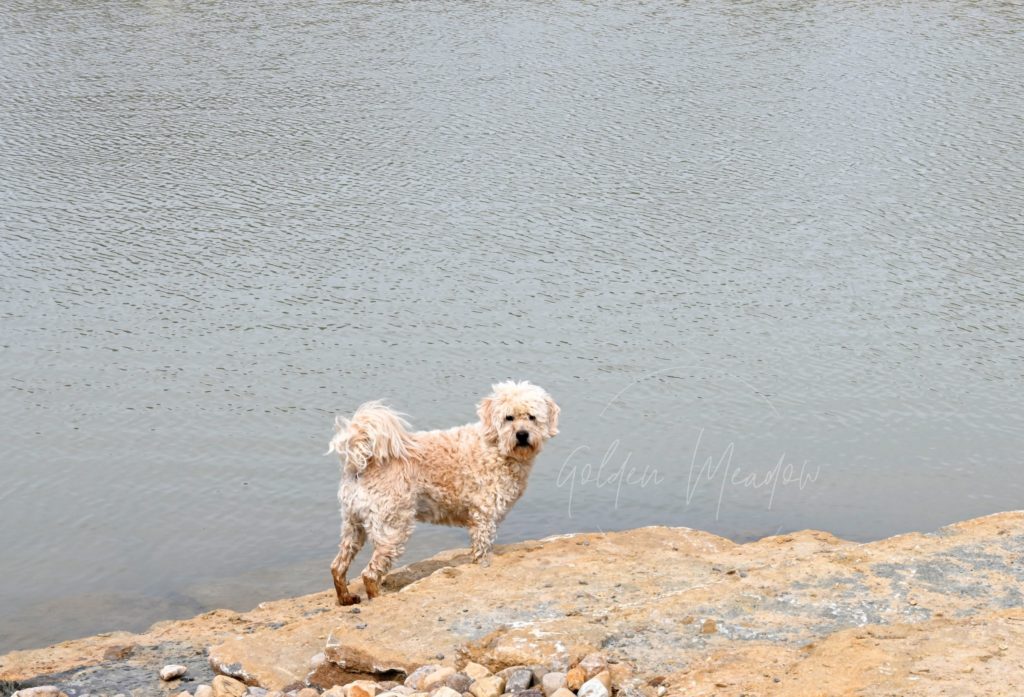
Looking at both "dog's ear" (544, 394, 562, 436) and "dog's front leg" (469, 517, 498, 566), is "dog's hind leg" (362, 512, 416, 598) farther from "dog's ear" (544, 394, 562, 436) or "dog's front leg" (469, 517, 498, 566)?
"dog's ear" (544, 394, 562, 436)

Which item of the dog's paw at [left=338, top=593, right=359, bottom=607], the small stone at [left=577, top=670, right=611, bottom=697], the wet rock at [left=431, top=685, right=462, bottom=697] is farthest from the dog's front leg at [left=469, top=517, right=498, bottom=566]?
the small stone at [left=577, top=670, right=611, bottom=697]

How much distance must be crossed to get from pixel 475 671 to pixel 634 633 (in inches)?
40.2

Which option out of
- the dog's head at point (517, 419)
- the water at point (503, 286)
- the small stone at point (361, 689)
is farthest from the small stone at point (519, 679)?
the water at point (503, 286)

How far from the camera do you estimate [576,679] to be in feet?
24.6

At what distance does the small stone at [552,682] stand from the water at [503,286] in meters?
4.84

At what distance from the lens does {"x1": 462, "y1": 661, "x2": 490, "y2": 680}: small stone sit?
7.83 m

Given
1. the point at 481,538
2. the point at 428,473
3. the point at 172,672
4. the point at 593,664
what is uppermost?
the point at 428,473

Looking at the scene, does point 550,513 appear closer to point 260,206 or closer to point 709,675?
point 709,675

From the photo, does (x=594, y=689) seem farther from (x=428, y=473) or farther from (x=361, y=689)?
(x=428, y=473)

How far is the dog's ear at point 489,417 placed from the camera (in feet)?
33.4

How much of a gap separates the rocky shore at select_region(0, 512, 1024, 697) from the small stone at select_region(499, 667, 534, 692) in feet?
0.04

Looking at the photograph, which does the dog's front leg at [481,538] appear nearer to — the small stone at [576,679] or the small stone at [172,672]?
the small stone at [172,672]

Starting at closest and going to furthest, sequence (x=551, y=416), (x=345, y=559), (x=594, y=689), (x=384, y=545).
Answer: (x=594, y=689) < (x=384, y=545) < (x=345, y=559) < (x=551, y=416)

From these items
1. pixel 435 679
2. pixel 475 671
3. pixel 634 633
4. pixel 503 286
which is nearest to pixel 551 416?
pixel 634 633
